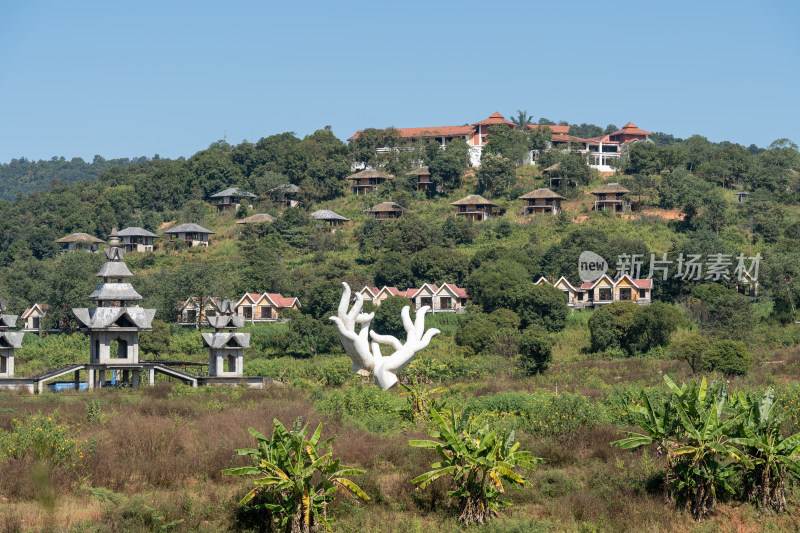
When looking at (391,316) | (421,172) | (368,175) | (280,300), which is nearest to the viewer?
(391,316)

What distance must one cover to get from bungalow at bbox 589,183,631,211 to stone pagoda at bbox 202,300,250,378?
4452 centimetres

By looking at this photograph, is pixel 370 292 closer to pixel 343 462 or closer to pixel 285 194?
pixel 285 194

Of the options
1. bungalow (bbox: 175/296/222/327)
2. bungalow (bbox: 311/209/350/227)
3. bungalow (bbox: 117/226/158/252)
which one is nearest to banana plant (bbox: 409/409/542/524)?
bungalow (bbox: 175/296/222/327)

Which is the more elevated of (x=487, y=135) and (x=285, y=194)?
(x=487, y=135)

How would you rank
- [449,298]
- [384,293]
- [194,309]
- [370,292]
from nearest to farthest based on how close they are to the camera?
[194,309]
[370,292]
[449,298]
[384,293]

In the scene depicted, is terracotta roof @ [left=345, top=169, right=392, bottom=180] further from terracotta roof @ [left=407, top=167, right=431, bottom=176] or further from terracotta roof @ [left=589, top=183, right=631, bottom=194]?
terracotta roof @ [left=589, top=183, right=631, bottom=194]

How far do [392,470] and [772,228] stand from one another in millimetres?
56740

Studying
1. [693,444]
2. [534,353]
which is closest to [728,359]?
[534,353]

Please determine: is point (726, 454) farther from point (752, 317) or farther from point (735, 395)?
point (752, 317)

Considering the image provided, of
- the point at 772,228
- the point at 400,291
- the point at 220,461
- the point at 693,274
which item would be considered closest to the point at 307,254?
the point at 400,291

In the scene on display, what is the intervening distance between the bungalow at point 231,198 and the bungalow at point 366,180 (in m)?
9.38

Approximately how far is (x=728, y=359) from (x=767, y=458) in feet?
69.3

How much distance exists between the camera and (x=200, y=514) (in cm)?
1537

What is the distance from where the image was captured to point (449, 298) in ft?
195
